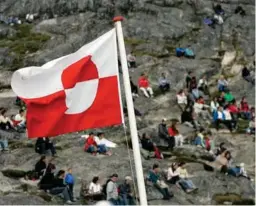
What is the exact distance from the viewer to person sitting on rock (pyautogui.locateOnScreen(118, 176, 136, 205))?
25022mm

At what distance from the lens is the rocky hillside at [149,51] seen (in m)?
Answer: 29.4

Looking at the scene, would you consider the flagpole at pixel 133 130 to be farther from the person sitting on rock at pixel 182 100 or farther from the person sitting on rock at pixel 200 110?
the person sitting on rock at pixel 182 100

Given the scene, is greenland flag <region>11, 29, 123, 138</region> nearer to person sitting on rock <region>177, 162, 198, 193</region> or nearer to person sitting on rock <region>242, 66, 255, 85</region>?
person sitting on rock <region>177, 162, 198, 193</region>

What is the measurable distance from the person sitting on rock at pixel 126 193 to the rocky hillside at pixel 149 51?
137 cm

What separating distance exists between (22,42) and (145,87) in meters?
12.3

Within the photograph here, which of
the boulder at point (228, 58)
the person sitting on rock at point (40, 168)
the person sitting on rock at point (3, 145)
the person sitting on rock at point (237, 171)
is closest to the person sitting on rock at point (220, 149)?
the person sitting on rock at point (237, 171)

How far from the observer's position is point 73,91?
480 inches

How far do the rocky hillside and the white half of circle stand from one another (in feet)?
47.4

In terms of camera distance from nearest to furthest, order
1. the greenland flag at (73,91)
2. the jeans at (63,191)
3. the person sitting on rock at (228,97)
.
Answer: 1. the greenland flag at (73,91)
2. the jeans at (63,191)
3. the person sitting on rock at (228,97)

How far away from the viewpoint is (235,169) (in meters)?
31.4

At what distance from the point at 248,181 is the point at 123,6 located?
26437 mm

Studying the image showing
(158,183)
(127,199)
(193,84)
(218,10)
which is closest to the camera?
(127,199)

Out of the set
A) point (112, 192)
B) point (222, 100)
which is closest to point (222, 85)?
point (222, 100)

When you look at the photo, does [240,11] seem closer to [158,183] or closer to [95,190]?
[158,183]
